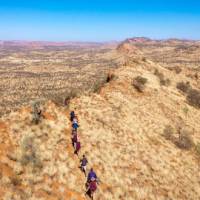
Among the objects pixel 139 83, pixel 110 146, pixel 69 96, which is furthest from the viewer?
pixel 139 83

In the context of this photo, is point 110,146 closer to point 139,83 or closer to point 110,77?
point 139,83

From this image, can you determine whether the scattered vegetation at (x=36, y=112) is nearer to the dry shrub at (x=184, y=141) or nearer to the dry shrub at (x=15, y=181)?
the dry shrub at (x=15, y=181)

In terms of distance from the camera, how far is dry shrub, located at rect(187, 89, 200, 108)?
1624 inches

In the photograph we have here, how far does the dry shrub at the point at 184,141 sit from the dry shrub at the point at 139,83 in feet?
28.2

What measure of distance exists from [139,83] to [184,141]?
11.2m

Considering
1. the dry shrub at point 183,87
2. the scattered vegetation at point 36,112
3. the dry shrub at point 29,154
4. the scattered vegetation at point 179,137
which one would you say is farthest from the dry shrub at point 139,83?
the dry shrub at point 29,154

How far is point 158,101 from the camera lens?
1458 inches

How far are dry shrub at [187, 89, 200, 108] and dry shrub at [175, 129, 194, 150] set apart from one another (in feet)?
36.2

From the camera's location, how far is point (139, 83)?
38.6 m

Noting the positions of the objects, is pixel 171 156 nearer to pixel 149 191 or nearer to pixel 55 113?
pixel 149 191

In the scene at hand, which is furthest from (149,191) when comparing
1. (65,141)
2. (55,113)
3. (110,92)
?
(110,92)

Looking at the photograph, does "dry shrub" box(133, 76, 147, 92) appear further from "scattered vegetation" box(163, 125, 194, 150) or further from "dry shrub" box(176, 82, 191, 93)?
"scattered vegetation" box(163, 125, 194, 150)

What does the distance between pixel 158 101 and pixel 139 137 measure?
401 inches

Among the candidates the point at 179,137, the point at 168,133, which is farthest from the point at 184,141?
the point at 168,133
